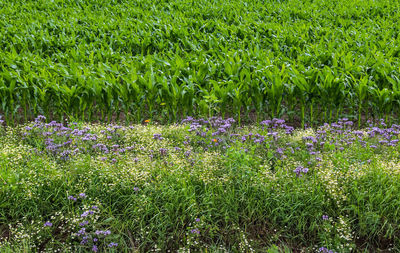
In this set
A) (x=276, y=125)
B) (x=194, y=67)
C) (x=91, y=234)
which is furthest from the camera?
(x=194, y=67)

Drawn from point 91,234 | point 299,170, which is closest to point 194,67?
point 299,170

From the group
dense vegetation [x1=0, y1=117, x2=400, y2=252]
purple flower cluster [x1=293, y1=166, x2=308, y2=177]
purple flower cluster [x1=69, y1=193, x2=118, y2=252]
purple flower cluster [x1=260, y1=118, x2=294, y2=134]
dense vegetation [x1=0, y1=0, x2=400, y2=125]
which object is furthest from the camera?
dense vegetation [x1=0, y1=0, x2=400, y2=125]

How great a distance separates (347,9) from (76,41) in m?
8.71

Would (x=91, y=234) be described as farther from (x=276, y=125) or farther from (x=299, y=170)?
(x=276, y=125)

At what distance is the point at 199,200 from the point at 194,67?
3.01 m

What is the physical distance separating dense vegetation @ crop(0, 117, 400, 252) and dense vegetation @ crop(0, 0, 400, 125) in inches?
49.7

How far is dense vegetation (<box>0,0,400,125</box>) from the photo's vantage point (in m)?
5.05

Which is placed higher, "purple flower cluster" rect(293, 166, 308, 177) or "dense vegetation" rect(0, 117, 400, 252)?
"purple flower cluster" rect(293, 166, 308, 177)

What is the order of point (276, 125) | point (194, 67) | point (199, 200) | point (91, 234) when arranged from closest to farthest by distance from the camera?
point (91, 234) → point (199, 200) → point (276, 125) → point (194, 67)

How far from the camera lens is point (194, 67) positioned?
19.2 ft

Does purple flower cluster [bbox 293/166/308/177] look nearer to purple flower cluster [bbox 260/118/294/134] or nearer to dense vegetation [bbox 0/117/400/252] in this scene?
dense vegetation [bbox 0/117/400/252]

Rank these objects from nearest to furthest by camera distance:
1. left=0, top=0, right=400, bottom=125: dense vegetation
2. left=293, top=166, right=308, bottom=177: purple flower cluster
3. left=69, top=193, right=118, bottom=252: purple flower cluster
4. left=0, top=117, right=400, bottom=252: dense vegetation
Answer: left=69, top=193, right=118, bottom=252: purple flower cluster
left=0, top=117, right=400, bottom=252: dense vegetation
left=293, top=166, right=308, bottom=177: purple flower cluster
left=0, top=0, right=400, bottom=125: dense vegetation

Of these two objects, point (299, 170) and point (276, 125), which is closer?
point (299, 170)

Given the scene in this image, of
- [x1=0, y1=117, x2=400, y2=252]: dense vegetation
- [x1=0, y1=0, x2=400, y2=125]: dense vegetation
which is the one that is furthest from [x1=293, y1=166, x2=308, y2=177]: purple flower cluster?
[x1=0, y1=0, x2=400, y2=125]: dense vegetation
